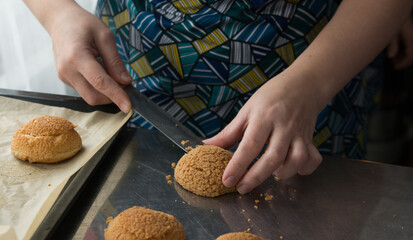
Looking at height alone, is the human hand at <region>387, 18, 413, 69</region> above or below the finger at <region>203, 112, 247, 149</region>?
below

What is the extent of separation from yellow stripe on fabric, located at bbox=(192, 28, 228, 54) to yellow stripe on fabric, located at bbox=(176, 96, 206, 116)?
0.43ft

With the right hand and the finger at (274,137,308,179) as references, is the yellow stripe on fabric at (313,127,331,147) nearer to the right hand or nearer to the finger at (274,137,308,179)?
the finger at (274,137,308,179)

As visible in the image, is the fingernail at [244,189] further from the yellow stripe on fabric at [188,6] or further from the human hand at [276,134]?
the yellow stripe on fabric at [188,6]

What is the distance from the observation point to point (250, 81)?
1.09 meters

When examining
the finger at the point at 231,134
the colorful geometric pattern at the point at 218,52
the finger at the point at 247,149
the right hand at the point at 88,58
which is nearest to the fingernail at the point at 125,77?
the right hand at the point at 88,58

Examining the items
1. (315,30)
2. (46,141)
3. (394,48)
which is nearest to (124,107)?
(46,141)

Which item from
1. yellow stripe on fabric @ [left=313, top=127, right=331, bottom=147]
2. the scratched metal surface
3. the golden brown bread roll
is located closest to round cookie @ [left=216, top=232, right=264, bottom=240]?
the scratched metal surface

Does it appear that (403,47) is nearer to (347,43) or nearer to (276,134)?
(347,43)

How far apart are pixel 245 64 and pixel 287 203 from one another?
1.30 ft

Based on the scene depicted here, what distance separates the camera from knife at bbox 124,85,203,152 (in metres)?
0.91

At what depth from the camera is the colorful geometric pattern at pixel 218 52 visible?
1037mm

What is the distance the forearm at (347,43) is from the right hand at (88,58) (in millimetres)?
388

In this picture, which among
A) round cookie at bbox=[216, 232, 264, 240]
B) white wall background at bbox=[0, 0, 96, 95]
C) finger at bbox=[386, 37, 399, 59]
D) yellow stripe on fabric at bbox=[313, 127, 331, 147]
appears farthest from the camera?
white wall background at bbox=[0, 0, 96, 95]

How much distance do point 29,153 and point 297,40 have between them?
0.66 m
